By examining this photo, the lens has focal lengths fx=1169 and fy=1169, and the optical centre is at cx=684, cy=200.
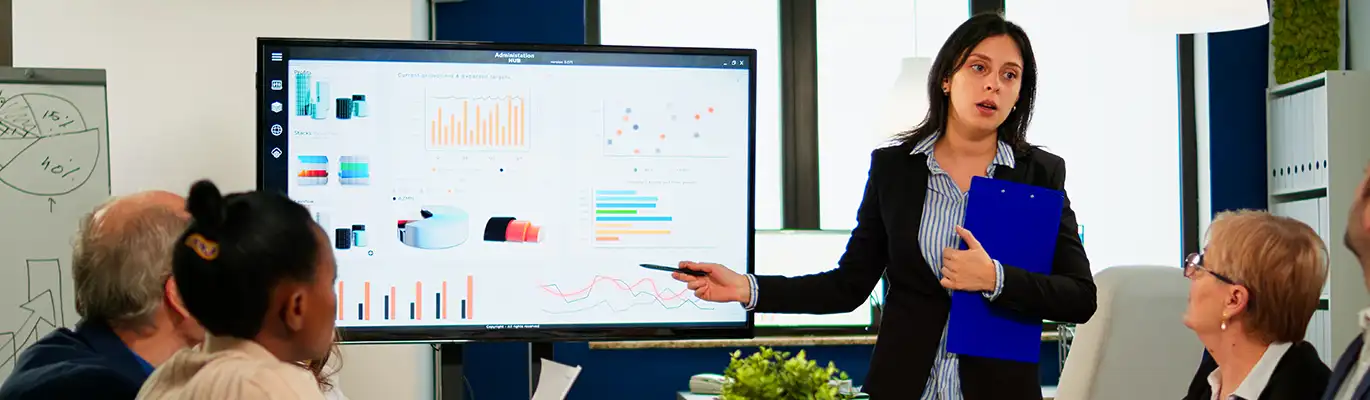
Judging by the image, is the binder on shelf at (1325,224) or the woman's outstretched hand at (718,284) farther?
the binder on shelf at (1325,224)

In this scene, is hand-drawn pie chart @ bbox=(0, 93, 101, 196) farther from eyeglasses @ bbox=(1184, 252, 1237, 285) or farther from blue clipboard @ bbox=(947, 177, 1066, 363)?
eyeglasses @ bbox=(1184, 252, 1237, 285)

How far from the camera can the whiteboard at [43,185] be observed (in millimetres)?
3049

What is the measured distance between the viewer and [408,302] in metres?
2.50

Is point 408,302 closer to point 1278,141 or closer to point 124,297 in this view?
point 124,297

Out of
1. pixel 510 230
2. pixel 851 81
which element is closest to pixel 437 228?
pixel 510 230

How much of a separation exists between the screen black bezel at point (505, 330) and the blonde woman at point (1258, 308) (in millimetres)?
920

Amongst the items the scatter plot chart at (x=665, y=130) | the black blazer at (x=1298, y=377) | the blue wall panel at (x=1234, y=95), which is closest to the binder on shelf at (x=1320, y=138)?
the blue wall panel at (x=1234, y=95)

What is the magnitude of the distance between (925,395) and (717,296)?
454mm

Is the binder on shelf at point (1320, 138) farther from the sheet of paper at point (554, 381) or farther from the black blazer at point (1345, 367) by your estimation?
the sheet of paper at point (554, 381)

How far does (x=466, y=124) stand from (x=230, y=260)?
4.51 ft

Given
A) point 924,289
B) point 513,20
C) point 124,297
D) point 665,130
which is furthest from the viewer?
point 513,20

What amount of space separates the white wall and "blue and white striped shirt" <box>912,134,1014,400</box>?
1.74 m

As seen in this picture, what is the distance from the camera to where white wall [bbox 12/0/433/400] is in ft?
9.96

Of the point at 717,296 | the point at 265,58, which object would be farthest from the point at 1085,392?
the point at 265,58
